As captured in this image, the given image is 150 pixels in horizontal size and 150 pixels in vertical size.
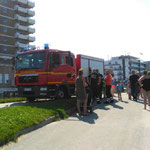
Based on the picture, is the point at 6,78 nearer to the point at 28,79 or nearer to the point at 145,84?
the point at 28,79

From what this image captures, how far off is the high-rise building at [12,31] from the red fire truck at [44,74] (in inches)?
1563

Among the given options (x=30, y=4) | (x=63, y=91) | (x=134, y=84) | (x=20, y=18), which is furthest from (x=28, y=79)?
(x=30, y=4)

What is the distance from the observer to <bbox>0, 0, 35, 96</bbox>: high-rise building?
5080 cm

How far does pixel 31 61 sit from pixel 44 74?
1.08m

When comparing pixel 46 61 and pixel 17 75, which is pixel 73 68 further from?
pixel 17 75

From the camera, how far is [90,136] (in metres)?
5.40

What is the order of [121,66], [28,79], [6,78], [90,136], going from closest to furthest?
[90,136], [28,79], [6,78], [121,66]

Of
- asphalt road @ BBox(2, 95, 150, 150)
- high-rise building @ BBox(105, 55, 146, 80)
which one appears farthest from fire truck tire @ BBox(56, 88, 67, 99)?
high-rise building @ BBox(105, 55, 146, 80)

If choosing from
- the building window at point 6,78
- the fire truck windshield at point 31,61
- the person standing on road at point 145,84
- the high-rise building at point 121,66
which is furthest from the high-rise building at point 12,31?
the high-rise building at point 121,66

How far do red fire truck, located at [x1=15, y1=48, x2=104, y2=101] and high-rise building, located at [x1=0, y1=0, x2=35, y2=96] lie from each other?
3970 centimetres

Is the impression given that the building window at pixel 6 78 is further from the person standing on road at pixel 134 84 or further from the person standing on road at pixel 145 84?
the person standing on road at pixel 145 84

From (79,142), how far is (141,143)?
1336 mm

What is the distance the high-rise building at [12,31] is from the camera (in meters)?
50.8

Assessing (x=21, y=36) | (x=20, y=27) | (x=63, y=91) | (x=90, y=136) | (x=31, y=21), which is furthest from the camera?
(x=31, y=21)
